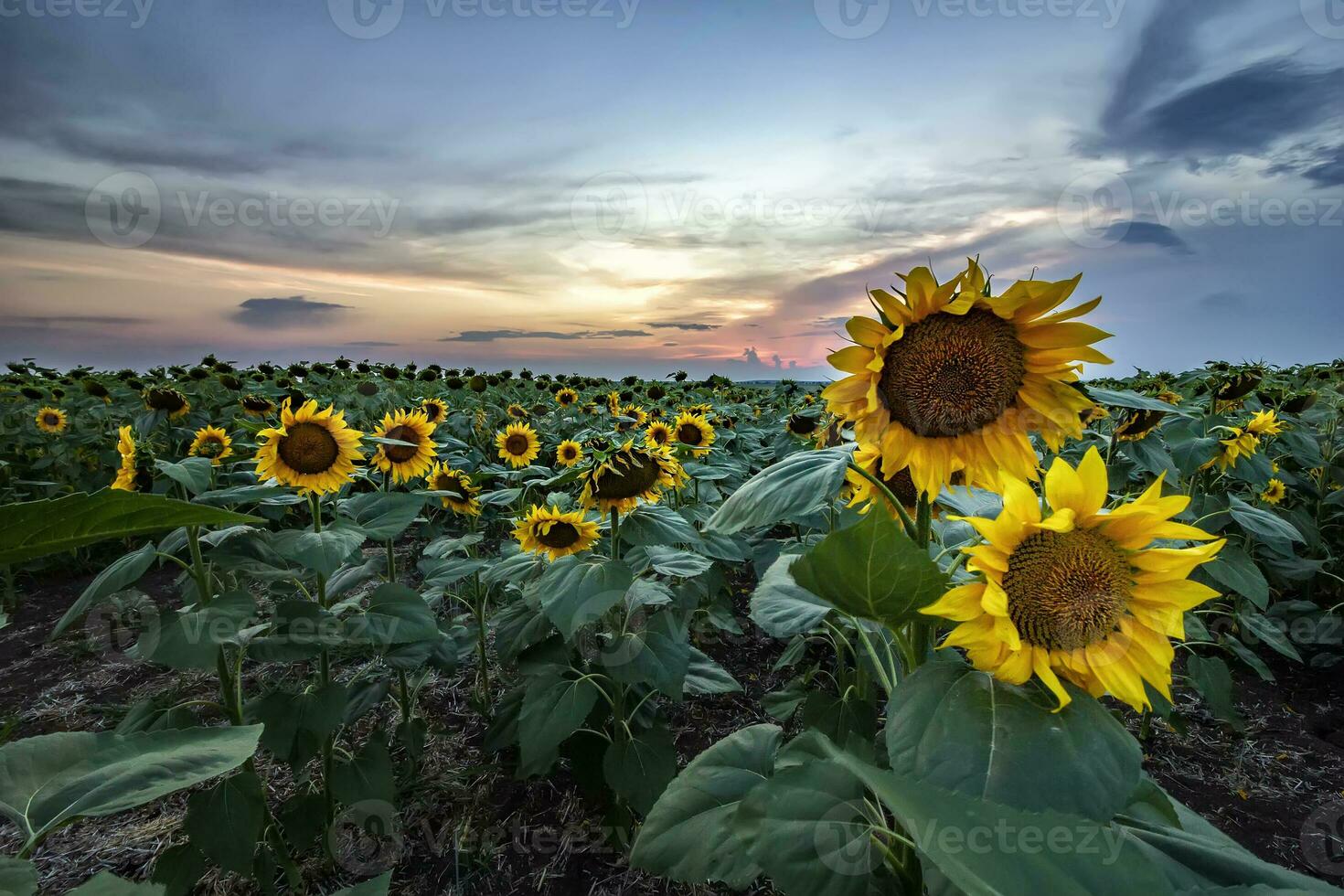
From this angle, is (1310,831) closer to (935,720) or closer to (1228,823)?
(1228,823)

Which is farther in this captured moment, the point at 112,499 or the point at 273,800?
the point at 273,800

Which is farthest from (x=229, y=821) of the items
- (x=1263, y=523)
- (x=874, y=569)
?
(x=1263, y=523)

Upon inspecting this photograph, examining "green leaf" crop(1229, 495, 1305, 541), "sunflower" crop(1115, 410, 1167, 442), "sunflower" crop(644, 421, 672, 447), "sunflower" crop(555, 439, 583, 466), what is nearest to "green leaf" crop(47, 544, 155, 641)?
"sunflower" crop(555, 439, 583, 466)

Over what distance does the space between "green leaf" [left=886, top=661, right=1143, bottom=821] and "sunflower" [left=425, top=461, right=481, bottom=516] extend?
10.8 feet

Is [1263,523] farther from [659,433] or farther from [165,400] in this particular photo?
[165,400]

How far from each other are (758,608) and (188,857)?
2261mm

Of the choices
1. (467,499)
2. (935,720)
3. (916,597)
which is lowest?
(467,499)

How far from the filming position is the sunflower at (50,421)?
23.9 ft

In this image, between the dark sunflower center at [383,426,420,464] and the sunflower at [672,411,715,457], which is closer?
the dark sunflower center at [383,426,420,464]

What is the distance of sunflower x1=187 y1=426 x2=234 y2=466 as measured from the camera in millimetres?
3908

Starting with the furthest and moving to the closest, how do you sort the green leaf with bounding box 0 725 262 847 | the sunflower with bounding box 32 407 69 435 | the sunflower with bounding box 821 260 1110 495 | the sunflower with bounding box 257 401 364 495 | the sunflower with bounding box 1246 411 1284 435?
the sunflower with bounding box 32 407 69 435 → the sunflower with bounding box 1246 411 1284 435 → the sunflower with bounding box 257 401 364 495 → the sunflower with bounding box 821 260 1110 495 → the green leaf with bounding box 0 725 262 847

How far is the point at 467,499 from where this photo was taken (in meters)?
4.11

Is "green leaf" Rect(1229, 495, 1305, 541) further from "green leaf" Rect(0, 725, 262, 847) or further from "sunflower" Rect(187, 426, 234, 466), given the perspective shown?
"sunflower" Rect(187, 426, 234, 466)

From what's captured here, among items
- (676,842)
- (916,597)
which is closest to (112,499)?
(916,597)
